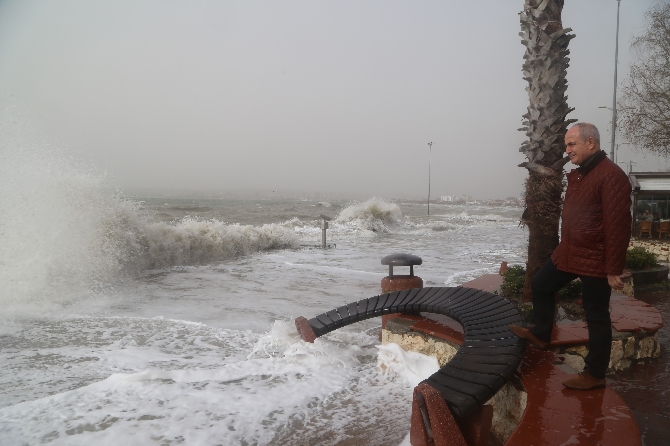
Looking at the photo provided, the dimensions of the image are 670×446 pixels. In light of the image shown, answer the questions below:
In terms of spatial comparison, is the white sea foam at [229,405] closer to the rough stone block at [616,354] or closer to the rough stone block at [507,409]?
the rough stone block at [507,409]

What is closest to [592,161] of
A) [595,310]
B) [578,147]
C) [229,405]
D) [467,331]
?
[578,147]

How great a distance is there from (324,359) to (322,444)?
5.53 feet

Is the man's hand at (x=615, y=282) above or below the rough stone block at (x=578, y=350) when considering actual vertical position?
above

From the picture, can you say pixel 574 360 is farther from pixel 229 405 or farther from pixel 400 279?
pixel 229 405

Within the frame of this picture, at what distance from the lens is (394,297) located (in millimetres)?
4723

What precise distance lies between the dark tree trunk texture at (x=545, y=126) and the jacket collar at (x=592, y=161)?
1.91 meters

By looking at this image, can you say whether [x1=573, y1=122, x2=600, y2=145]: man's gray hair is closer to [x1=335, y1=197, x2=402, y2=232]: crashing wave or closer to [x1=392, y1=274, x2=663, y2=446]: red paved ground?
[x1=392, y1=274, x2=663, y2=446]: red paved ground

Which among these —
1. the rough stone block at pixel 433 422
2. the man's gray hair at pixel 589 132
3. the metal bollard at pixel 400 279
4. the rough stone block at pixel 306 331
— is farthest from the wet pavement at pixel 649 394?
the rough stone block at pixel 306 331

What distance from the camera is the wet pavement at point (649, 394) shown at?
8.50ft

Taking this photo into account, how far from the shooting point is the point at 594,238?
274 centimetres

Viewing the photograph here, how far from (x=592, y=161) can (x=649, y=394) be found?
1.85 m

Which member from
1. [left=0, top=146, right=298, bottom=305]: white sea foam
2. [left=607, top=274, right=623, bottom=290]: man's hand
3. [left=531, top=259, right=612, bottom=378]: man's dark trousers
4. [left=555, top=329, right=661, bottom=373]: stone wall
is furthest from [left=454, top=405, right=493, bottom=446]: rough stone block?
[left=0, top=146, right=298, bottom=305]: white sea foam

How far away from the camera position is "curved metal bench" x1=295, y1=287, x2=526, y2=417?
2430 millimetres

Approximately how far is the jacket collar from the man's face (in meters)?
0.03
